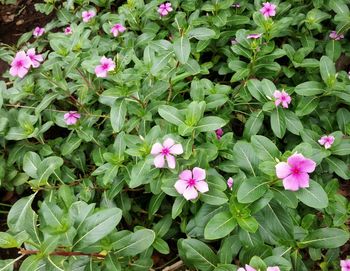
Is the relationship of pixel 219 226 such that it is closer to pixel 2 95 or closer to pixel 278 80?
pixel 278 80

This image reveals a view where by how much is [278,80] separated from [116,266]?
2.17 meters

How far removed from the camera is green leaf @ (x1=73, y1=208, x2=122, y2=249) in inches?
72.4

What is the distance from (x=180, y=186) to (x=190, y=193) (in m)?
0.07

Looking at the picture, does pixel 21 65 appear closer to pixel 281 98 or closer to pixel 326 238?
pixel 281 98

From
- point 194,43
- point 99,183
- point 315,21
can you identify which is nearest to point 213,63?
point 194,43

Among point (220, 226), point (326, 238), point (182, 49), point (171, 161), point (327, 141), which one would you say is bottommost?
point (326, 238)

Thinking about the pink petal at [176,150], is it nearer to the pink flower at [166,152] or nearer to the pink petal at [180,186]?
the pink flower at [166,152]

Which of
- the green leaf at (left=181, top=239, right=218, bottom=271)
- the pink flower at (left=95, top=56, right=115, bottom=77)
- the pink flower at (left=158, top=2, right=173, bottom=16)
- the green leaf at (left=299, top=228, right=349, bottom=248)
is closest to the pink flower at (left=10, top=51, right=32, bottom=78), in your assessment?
the pink flower at (left=95, top=56, right=115, bottom=77)

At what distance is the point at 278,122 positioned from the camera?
8.75ft

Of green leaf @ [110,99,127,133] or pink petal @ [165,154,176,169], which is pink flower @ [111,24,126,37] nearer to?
green leaf @ [110,99,127,133]

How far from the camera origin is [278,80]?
329 cm

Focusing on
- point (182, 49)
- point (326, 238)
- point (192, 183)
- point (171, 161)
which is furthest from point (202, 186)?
point (182, 49)

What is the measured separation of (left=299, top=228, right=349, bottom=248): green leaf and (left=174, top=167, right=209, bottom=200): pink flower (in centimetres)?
71

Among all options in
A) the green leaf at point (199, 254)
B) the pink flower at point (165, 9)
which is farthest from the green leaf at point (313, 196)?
the pink flower at point (165, 9)
